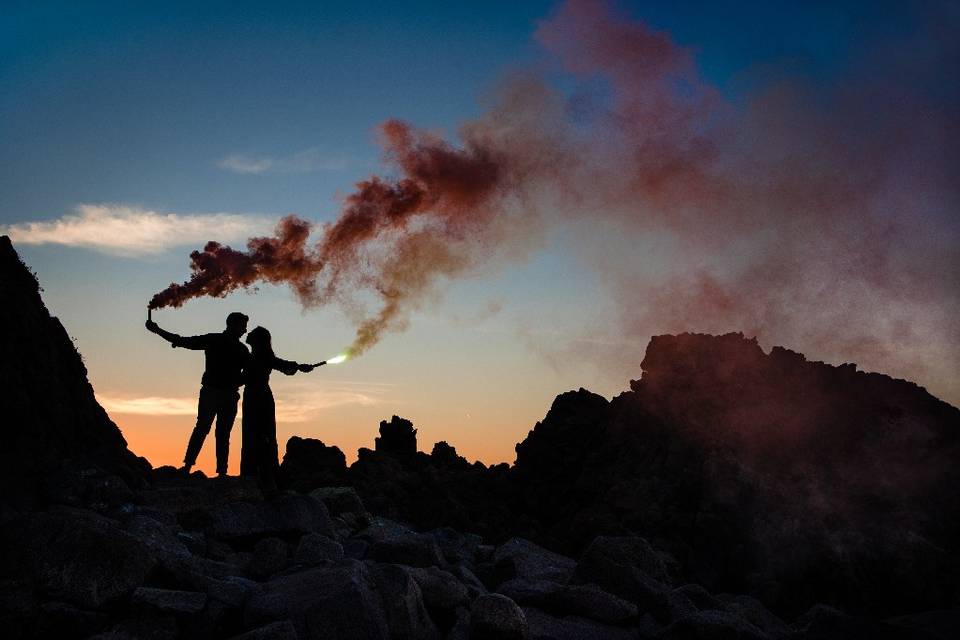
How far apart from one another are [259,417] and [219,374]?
3.19 feet

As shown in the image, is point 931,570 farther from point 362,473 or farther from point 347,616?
point 347,616

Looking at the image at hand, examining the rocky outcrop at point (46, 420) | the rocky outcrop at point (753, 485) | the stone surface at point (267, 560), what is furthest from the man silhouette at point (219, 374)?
the rocky outcrop at point (753, 485)

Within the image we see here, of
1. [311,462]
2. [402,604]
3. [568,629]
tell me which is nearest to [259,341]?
[402,604]

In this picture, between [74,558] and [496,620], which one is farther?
[496,620]

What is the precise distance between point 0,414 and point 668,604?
9.25 meters

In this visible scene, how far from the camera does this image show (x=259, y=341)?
38.9 ft

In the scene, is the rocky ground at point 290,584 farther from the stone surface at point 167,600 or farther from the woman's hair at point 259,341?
the woman's hair at point 259,341

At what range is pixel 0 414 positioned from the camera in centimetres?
966

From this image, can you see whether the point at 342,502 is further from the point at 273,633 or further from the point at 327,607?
the point at 273,633

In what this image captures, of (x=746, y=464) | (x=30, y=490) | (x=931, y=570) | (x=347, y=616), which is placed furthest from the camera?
(x=746, y=464)

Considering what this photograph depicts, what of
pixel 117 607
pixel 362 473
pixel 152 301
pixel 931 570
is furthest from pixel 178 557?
pixel 931 570

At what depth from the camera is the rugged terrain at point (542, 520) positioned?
719cm

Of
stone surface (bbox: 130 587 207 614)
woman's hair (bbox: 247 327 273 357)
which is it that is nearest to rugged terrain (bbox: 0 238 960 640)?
stone surface (bbox: 130 587 207 614)

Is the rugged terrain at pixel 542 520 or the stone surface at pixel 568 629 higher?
the rugged terrain at pixel 542 520
